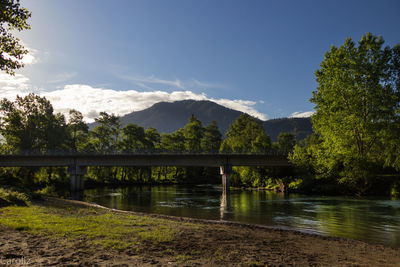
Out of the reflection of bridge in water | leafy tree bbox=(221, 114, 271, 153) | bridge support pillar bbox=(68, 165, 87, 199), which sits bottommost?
bridge support pillar bbox=(68, 165, 87, 199)

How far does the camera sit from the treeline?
237 ft

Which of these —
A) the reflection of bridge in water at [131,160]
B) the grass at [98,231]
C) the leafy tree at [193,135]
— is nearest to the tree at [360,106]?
the reflection of bridge in water at [131,160]

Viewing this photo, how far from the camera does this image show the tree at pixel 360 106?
4022cm

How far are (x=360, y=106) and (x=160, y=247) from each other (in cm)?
4010

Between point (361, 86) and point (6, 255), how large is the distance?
147 feet

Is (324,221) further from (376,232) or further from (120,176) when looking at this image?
(120,176)

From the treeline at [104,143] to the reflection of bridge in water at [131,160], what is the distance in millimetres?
4005

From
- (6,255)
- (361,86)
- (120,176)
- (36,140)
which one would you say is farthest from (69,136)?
(6,255)

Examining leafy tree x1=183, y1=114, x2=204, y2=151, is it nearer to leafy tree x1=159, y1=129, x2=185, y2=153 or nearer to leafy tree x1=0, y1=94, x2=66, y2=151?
leafy tree x1=159, y1=129, x2=185, y2=153

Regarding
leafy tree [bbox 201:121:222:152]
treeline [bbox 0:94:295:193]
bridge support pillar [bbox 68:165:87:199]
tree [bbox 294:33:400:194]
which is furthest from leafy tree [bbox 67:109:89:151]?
tree [bbox 294:33:400:194]

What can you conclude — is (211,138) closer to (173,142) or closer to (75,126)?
(173,142)

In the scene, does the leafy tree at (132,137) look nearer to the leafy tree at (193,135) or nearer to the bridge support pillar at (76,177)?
the leafy tree at (193,135)

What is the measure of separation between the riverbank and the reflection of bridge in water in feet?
165

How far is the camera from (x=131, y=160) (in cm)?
6775
